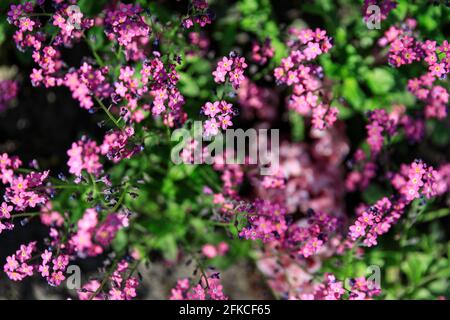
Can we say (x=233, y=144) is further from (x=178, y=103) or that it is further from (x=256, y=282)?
(x=256, y=282)

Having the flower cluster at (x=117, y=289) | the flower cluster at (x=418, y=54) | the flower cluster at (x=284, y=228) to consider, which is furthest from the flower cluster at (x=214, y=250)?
the flower cluster at (x=418, y=54)

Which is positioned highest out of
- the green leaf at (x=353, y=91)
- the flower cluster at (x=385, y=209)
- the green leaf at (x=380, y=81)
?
the green leaf at (x=380, y=81)

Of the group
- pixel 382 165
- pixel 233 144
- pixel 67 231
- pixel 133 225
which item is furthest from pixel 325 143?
pixel 67 231

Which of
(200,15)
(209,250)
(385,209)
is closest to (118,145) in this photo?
(200,15)

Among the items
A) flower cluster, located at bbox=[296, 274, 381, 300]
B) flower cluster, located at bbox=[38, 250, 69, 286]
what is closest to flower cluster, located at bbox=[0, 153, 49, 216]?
flower cluster, located at bbox=[38, 250, 69, 286]

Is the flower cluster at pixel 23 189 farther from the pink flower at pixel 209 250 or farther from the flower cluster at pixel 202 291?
the pink flower at pixel 209 250

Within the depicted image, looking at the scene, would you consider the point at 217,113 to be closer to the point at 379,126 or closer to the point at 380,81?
the point at 379,126
